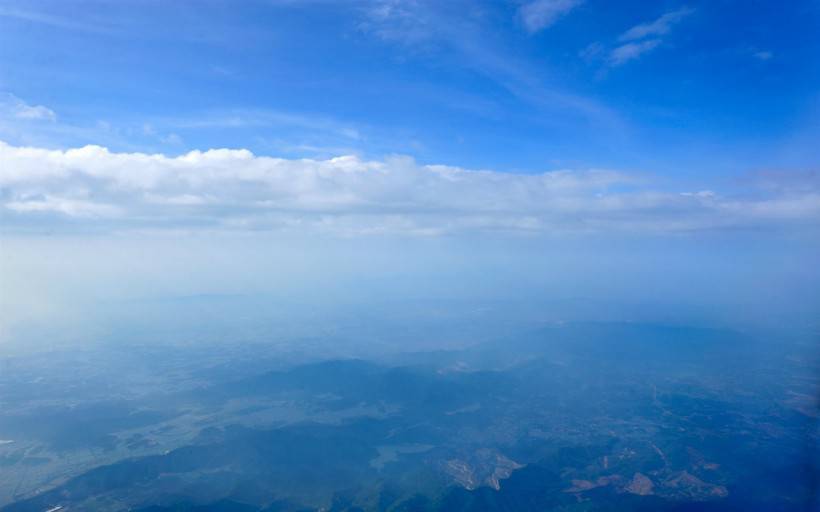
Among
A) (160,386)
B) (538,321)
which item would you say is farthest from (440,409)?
(538,321)

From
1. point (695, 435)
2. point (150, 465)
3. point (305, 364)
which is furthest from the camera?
point (305, 364)

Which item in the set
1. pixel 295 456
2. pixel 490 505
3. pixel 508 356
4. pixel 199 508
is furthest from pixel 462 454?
pixel 508 356

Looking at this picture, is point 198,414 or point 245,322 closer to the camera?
point 198,414

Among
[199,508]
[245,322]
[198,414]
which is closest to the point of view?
[199,508]

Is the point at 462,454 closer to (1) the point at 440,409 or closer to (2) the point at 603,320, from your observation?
(1) the point at 440,409

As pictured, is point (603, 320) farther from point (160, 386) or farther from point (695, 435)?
point (160, 386)

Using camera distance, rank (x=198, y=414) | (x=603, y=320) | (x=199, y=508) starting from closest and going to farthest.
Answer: (x=199, y=508) → (x=198, y=414) → (x=603, y=320)
